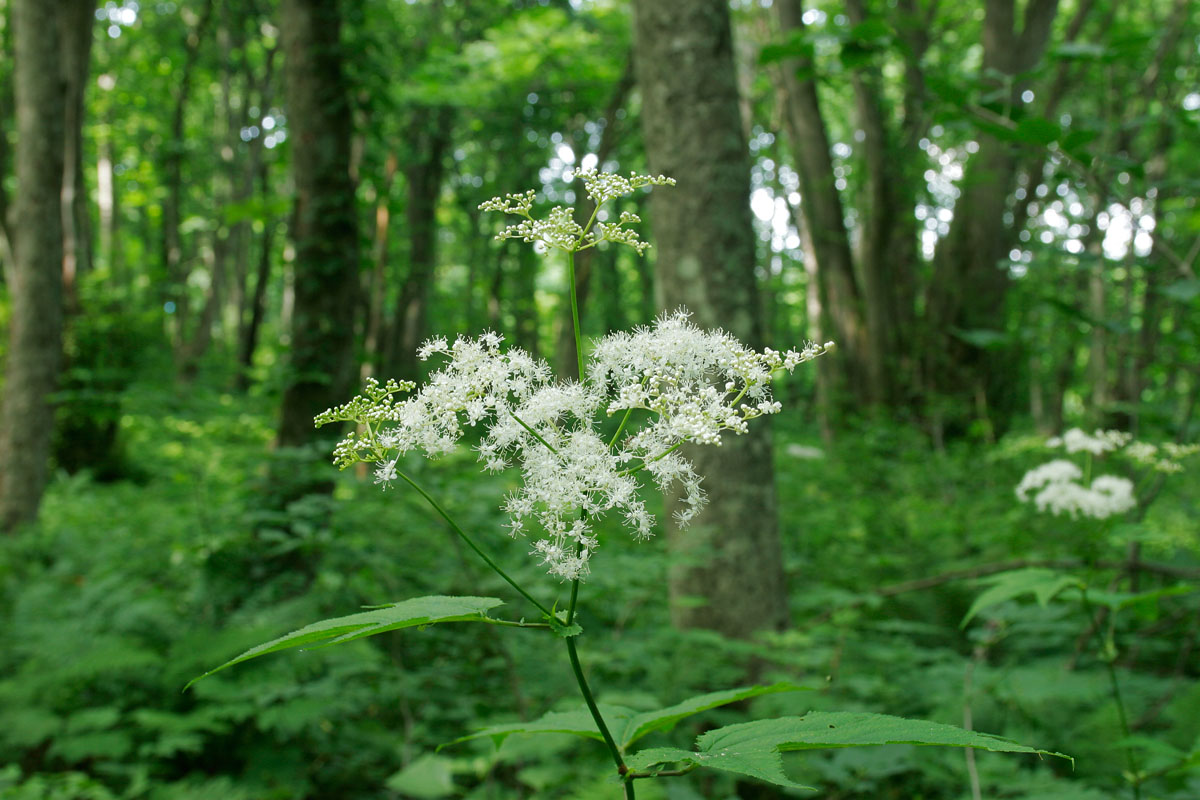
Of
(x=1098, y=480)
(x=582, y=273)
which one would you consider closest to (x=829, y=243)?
(x=582, y=273)

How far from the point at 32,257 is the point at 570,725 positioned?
7.94 meters

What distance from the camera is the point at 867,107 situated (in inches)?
422

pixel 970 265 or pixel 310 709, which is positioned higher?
pixel 970 265

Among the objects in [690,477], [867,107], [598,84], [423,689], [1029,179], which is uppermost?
[598,84]

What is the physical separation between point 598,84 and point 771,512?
1282 centimetres

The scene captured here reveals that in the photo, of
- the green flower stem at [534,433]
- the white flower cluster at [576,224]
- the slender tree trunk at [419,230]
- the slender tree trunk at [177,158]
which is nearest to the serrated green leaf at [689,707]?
the green flower stem at [534,433]

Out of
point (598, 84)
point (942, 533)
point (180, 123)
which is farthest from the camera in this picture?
point (180, 123)

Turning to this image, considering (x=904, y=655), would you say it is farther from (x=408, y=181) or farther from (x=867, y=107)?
(x=408, y=181)

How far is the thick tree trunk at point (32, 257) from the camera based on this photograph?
22.6ft

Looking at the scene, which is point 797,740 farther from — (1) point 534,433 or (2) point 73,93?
(2) point 73,93

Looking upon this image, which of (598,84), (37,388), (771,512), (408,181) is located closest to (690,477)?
(771,512)

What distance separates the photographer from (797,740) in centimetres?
118

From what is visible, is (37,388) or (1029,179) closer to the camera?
(37,388)

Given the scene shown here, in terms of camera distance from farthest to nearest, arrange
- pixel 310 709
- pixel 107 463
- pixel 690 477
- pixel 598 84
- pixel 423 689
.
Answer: pixel 598 84 < pixel 107 463 < pixel 423 689 < pixel 310 709 < pixel 690 477
